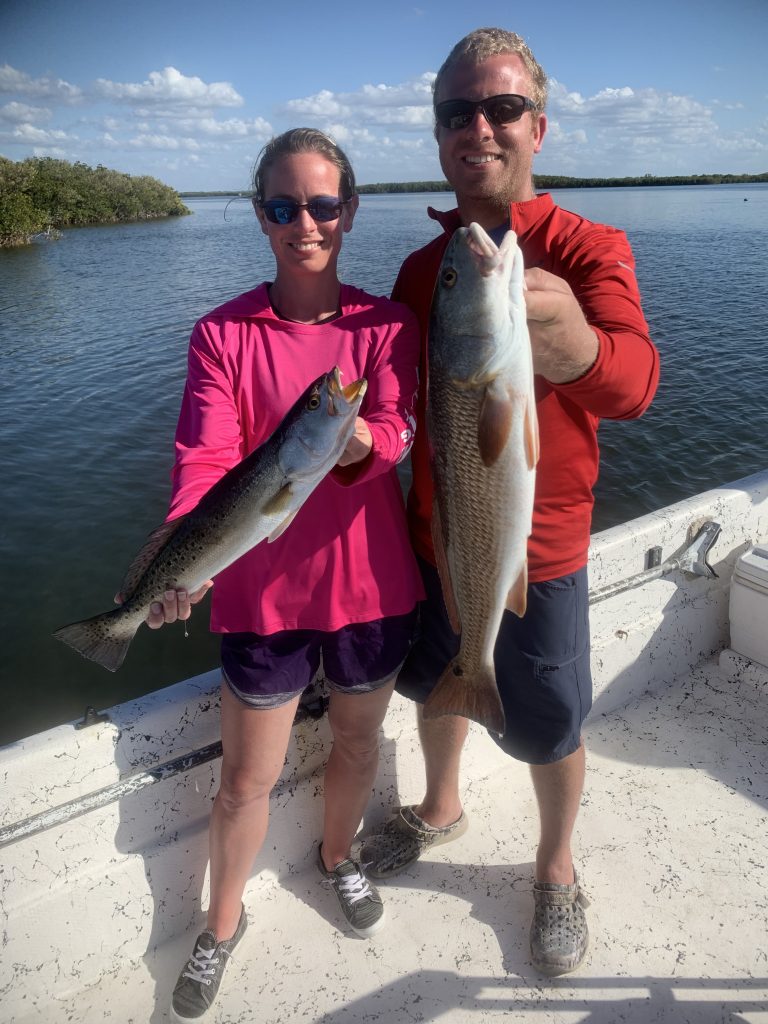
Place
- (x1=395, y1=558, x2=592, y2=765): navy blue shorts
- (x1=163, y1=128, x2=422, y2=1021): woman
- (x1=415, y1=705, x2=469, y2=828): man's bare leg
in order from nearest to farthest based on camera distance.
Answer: (x1=163, y1=128, x2=422, y2=1021): woman < (x1=395, y1=558, x2=592, y2=765): navy blue shorts < (x1=415, y1=705, x2=469, y2=828): man's bare leg

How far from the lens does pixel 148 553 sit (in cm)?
259

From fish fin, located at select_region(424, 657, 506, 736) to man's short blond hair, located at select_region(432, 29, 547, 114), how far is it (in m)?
2.21

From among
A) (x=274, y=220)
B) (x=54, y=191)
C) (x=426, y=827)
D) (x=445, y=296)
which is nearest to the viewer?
(x=445, y=296)

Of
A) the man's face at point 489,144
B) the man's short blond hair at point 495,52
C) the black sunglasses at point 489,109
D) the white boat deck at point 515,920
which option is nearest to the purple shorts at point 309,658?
the white boat deck at point 515,920

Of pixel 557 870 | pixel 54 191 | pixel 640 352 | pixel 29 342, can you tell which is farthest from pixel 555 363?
pixel 54 191

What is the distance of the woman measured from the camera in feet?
8.54

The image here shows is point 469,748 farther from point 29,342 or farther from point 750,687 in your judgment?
point 29,342

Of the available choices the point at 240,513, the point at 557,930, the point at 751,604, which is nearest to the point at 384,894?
the point at 557,930

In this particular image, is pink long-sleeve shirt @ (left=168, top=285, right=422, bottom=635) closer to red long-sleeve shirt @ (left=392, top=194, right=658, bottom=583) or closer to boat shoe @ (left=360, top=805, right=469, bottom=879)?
red long-sleeve shirt @ (left=392, top=194, right=658, bottom=583)

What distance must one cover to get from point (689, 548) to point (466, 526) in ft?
8.53

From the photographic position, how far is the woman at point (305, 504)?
260 cm

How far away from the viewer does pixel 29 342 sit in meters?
21.7

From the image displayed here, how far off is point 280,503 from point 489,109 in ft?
5.41

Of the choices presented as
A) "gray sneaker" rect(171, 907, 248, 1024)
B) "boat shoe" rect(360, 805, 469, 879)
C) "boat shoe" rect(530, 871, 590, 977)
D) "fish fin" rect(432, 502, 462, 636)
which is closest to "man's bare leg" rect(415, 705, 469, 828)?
"boat shoe" rect(360, 805, 469, 879)
